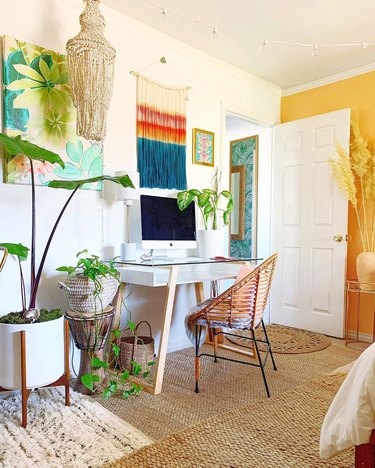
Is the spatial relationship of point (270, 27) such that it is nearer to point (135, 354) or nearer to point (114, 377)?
point (135, 354)

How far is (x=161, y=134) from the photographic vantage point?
9.55 ft

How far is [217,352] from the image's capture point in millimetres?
2885

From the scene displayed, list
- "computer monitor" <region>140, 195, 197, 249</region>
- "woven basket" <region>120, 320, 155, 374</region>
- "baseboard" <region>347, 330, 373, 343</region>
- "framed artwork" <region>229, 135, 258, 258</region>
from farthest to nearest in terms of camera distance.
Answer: "framed artwork" <region>229, 135, 258, 258</region> → "baseboard" <region>347, 330, 373, 343</region> → "computer monitor" <region>140, 195, 197, 249</region> → "woven basket" <region>120, 320, 155, 374</region>

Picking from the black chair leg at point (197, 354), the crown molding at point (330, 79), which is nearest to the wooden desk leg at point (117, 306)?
the black chair leg at point (197, 354)

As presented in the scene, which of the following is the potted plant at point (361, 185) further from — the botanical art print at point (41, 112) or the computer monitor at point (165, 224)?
the botanical art print at point (41, 112)

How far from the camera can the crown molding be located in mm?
3338

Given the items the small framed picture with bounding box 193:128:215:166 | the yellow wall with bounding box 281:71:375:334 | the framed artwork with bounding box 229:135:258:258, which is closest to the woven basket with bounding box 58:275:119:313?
the small framed picture with bounding box 193:128:215:166

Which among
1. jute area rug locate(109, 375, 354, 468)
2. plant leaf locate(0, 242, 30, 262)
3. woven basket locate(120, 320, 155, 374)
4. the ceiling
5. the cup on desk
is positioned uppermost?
the ceiling

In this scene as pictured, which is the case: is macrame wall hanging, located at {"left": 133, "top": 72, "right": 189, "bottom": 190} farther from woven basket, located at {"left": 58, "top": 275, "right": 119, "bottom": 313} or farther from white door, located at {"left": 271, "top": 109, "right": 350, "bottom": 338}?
white door, located at {"left": 271, "top": 109, "right": 350, "bottom": 338}

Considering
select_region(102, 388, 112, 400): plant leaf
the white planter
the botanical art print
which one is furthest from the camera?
the botanical art print

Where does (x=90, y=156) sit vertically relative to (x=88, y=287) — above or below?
above

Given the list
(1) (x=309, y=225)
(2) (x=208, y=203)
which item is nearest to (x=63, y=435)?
(2) (x=208, y=203)

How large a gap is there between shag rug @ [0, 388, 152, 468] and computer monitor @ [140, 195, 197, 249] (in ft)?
3.58

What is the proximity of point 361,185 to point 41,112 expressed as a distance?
2.63 metres
